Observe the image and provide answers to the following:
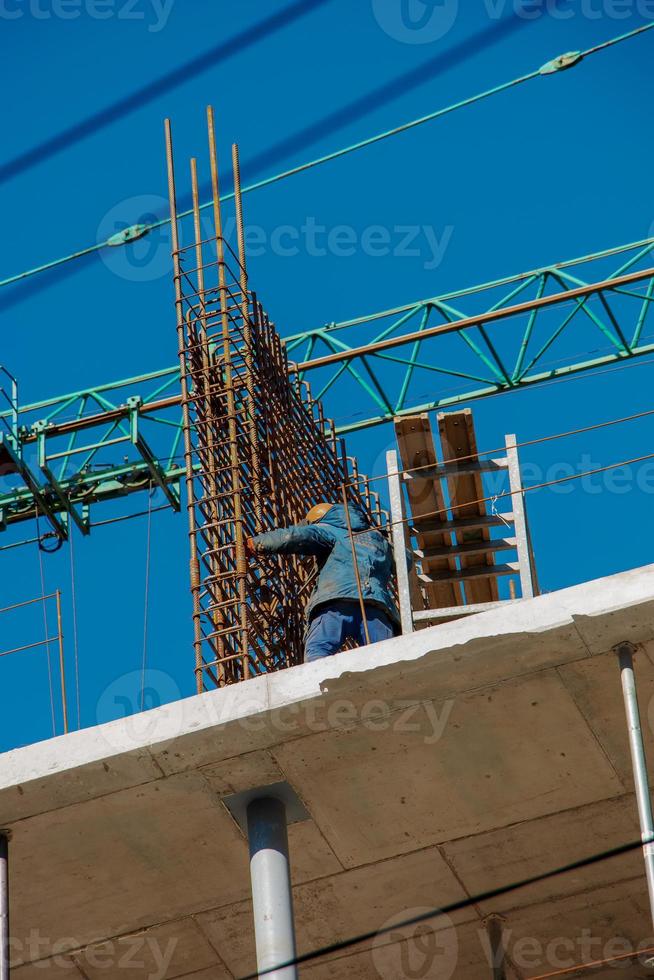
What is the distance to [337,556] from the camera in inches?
488

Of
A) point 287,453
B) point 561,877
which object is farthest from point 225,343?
point 561,877

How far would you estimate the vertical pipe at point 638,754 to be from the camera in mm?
9336

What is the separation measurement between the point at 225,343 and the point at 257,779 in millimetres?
3862

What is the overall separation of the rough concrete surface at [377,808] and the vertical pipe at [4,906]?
0.37 ft

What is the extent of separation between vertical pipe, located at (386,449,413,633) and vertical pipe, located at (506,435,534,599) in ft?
2.61

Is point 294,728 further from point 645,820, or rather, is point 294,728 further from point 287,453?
point 287,453

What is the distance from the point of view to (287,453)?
14.2 m

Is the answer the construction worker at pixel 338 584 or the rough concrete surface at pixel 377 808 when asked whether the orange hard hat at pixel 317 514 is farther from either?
the rough concrete surface at pixel 377 808

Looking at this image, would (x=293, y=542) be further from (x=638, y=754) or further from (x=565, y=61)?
(x=565, y=61)

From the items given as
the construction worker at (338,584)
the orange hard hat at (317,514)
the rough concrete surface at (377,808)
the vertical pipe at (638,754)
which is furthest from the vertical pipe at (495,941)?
the orange hard hat at (317,514)

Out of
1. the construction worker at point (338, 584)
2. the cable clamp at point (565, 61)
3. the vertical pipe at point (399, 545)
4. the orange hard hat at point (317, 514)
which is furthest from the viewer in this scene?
the cable clamp at point (565, 61)

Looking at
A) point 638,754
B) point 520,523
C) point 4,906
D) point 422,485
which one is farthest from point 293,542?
point 638,754

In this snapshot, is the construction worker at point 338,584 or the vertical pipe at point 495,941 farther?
the vertical pipe at point 495,941

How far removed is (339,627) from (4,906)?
2.91m
